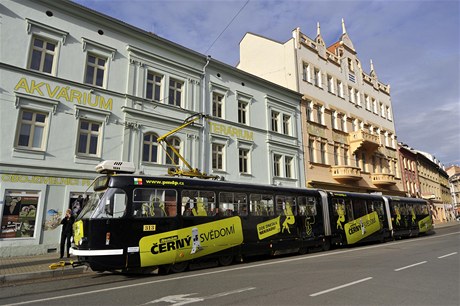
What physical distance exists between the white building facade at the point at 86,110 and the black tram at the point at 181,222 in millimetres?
4585

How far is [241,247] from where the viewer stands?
1171 cm

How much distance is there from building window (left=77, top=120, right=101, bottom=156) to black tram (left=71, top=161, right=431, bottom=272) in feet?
16.6

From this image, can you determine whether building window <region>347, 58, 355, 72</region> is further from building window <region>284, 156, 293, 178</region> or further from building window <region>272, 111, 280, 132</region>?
building window <region>284, 156, 293, 178</region>

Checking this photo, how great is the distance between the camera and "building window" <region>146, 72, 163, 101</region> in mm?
18069

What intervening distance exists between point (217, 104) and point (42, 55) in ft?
34.2

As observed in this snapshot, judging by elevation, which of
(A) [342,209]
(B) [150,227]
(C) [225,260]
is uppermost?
(A) [342,209]

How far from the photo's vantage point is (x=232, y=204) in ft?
38.6

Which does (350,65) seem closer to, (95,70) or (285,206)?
(285,206)

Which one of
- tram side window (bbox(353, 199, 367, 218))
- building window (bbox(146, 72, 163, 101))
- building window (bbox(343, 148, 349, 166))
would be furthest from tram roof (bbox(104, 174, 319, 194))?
building window (bbox(343, 148, 349, 166))

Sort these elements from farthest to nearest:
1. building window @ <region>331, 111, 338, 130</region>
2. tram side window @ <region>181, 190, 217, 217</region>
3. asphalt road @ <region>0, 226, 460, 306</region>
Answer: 1. building window @ <region>331, 111, 338, 130</region>
2. tram side window @ <region>181, 190, 217, 217</region>
3. asphalt road @ <region>0, 226, 460, 306</region>

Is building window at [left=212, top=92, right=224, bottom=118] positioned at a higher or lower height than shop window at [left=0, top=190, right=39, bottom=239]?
higher

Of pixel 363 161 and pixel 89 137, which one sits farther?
pixel 363 161

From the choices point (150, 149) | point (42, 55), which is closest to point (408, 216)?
point (150, 149)

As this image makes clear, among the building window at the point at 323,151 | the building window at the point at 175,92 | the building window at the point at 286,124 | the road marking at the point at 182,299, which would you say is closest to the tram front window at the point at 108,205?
the road marking at the point at 182,299
